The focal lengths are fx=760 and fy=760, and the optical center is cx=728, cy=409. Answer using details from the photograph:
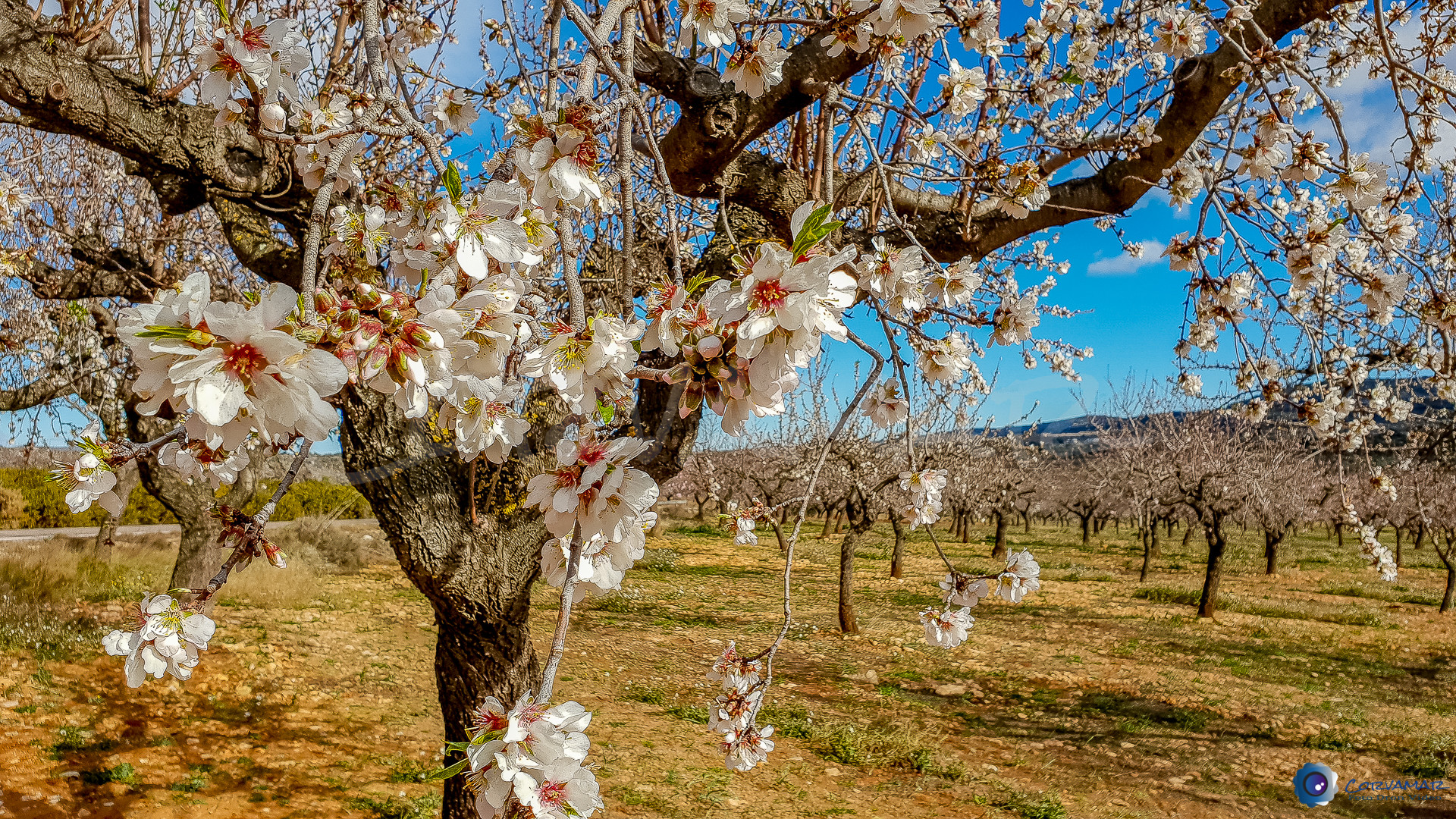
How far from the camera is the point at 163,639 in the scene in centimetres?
106

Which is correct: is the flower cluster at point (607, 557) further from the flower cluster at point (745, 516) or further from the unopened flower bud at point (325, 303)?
the flower cluster at point (745, 516)

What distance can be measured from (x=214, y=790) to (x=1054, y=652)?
822 cm

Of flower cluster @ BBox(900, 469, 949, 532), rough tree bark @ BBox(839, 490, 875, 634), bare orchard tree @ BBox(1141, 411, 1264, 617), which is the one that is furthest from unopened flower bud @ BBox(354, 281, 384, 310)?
bare orchard tree @ BBox(1141, 411, 1264, 617)

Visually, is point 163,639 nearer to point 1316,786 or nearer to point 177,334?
point 177,334

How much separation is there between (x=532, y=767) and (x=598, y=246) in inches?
107

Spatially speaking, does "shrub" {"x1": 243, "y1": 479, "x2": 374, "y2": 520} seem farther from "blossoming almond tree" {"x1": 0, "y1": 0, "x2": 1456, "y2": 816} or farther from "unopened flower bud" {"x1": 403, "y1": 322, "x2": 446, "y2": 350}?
"unopened flower bud" {"x1": 403, "y1": 322, "x2": 446, "y2": 350}

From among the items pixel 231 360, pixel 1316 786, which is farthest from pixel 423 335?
pixel 1316 786

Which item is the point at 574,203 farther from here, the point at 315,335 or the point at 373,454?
the point at 373,454

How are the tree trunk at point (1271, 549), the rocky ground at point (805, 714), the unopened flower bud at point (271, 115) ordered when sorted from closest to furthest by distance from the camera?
the unopened flower bud at point (271, 115)
the rocky ground at point (805, 714)
the tree trunk at point (1271, 549)

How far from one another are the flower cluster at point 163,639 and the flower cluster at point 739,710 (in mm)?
874

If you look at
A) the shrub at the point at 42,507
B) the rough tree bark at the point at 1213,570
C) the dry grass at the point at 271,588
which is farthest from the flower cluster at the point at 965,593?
the shrub at the point at 42,507

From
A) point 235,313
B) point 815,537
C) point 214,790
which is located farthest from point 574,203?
point 815,537

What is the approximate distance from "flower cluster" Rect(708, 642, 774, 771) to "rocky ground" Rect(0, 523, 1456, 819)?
9.72 feet

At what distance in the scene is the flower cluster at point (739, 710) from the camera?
1.51 meters
